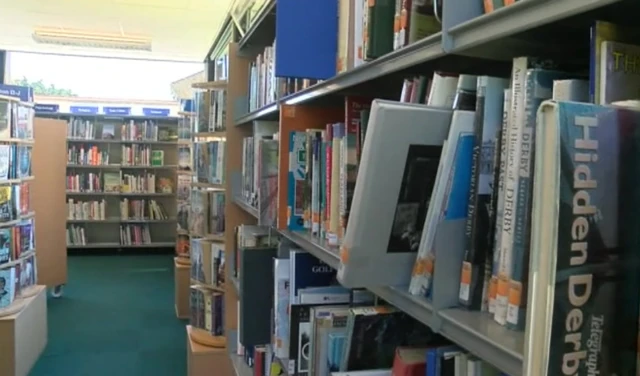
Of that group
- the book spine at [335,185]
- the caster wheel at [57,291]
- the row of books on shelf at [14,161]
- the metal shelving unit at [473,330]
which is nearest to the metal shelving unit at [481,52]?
the metal shelving unit at [473,330]

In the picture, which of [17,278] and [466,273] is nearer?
[466,273]

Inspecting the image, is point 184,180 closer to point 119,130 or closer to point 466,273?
Result: point 119,130

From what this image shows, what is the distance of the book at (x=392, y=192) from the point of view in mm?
846

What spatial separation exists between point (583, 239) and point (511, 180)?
20cm

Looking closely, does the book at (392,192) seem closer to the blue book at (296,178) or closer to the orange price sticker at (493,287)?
the orange price sticker at (493,287)

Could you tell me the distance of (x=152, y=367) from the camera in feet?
12.8

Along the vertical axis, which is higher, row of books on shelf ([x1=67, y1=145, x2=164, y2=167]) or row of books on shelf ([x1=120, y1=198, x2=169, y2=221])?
row of books on shelf ([x1=67, y1=145, x2=164, y2=167])

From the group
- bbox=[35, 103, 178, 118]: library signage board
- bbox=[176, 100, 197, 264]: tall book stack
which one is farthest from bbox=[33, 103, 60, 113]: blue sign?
bbox=[176, 100, 197, 264]: tall book stack

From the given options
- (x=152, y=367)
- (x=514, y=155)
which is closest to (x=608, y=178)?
(x=514, y=155)

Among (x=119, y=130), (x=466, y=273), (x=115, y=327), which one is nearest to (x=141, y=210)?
(x=119, y=130)

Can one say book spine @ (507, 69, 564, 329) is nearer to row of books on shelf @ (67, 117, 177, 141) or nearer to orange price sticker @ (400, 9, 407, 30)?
orange price sticker @ (400, 9, 407, 30)

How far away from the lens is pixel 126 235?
8.38 metres

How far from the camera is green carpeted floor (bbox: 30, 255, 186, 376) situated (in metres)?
3.90

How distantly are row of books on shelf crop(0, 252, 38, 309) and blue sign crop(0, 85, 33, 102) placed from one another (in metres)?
1.11
